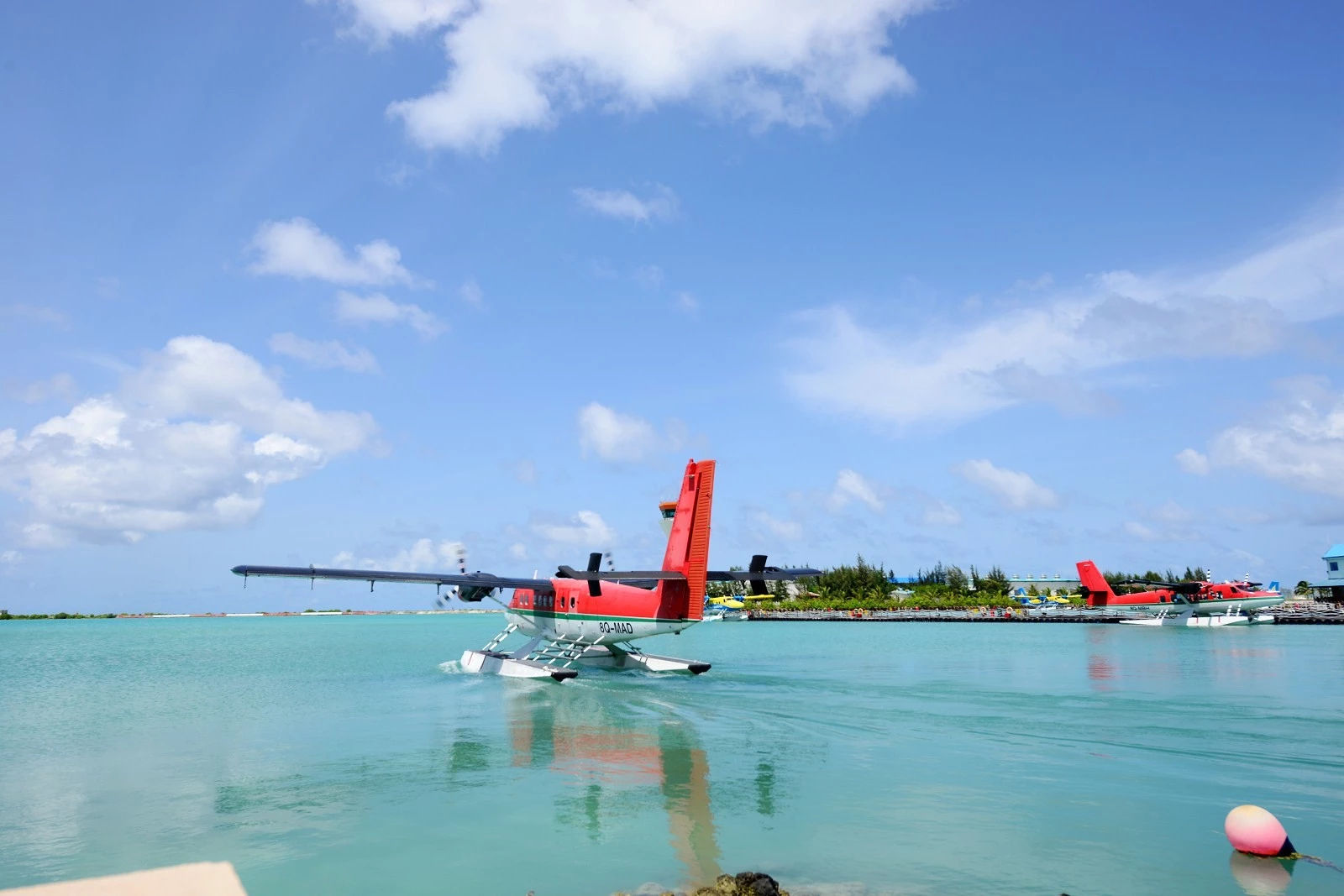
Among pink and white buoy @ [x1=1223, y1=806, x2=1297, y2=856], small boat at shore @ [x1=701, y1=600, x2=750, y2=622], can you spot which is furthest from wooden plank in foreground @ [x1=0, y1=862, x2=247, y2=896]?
small boat at shore @ [x1=701, y1=600, x2=750, y2=622]

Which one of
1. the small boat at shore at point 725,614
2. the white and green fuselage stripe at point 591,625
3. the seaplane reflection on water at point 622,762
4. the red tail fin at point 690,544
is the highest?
the red tail fin at point 690,544

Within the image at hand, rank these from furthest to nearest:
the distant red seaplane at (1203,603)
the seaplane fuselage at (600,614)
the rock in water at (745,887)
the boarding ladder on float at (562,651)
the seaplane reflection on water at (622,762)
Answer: the distant red seaplane at (1203,603) → the boarding ladder on float at (562,651) → the seaplane fuselage at (600,614) → the seaplane reflection on water at (622,762) → the rock in water at (745,887)

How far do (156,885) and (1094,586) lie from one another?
265 feet

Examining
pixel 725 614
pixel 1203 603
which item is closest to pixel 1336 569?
pixel 1203 603

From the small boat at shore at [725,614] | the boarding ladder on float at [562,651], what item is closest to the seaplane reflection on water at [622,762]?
the boarding ladder on float at [562,651]

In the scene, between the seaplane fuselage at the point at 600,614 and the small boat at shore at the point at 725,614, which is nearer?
the seaplane fuselage at the point at 600,614

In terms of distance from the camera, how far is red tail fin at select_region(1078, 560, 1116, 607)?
74.6 m

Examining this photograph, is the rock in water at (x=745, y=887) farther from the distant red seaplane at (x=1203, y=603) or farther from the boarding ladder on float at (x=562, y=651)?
the distant red seaplane at (x=1203, y=603)

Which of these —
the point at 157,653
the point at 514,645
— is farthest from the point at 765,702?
the point at 157,653

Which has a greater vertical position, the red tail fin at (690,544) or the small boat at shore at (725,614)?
the red tail fin at (690,544)

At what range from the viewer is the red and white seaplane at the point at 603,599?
78.8ft

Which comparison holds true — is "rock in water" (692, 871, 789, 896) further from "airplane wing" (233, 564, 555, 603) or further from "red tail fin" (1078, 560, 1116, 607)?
"red tail fin" (1078, 560, 1116, 607)

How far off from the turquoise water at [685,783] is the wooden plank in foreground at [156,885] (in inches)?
12.0

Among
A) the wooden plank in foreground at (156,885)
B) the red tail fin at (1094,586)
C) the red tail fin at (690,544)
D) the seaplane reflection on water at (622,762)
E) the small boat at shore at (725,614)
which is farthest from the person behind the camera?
the small boat at shore at (725,614)
